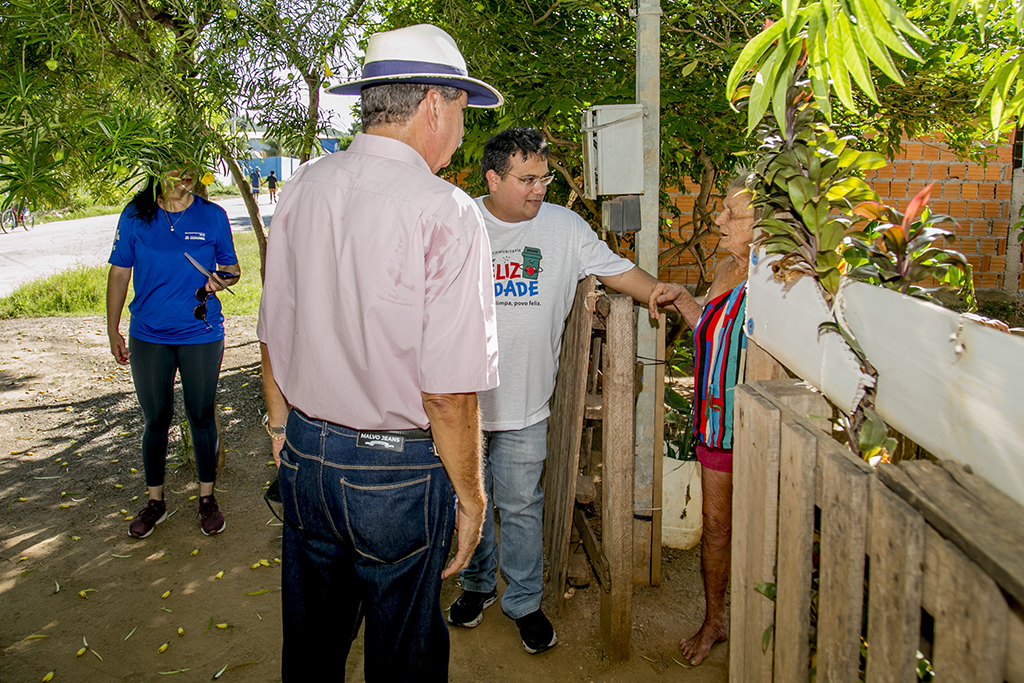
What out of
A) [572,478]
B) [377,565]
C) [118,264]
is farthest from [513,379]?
[118,264]

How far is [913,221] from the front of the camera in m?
1.46

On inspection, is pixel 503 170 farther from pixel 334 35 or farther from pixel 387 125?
pixel 334 35

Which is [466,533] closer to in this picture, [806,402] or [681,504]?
[806,402]

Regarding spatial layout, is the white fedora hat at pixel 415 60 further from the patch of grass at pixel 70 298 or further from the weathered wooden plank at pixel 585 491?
the patch of grass at pixel 70 298

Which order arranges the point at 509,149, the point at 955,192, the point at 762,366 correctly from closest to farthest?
1. the point at 762,366
2. the point at 509,149
3. the point at 955,192

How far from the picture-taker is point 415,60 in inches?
75.4

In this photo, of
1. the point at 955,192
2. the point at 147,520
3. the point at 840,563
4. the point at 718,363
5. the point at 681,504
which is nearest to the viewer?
the point at 840,563

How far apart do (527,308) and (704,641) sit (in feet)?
5.28

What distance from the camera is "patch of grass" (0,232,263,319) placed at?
9.97m

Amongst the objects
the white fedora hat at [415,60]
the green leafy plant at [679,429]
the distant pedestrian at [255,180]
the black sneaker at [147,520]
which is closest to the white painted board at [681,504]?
the green leafy plant at [679,429]

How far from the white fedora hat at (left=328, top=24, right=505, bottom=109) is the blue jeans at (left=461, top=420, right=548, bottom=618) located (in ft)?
5.13

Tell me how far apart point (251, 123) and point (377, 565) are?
2510 mm

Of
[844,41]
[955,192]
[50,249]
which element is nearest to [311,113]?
[844,41]

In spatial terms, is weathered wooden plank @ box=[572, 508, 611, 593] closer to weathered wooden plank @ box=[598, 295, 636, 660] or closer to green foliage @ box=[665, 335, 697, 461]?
weathered wooden plank @ box=[598, 295, 636, 660]
